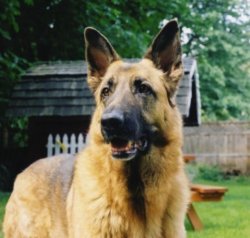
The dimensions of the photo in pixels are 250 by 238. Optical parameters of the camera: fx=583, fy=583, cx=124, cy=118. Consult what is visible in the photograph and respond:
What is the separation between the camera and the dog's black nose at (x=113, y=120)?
12.6 ft

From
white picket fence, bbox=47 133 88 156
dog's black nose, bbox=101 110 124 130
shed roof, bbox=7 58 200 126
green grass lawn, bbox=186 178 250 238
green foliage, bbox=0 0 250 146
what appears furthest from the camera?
green foliage, bbox=0 0 250 146

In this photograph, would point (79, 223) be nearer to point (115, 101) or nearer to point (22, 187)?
point (115, 101)

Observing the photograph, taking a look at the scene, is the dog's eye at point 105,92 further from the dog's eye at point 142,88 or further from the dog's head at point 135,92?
the dog's eye at point 142,88

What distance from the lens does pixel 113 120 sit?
12.6 ft

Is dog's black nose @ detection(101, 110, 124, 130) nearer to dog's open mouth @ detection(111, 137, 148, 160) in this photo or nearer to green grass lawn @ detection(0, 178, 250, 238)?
dog's open mouth @ detection(111, 137, 148, 160)

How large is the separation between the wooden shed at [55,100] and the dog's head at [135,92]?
341 inches

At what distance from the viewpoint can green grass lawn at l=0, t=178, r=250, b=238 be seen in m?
8.41

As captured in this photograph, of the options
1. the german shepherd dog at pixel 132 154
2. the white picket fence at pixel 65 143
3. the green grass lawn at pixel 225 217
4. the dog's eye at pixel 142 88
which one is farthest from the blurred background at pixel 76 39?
the dog's eye at pixel 142 88

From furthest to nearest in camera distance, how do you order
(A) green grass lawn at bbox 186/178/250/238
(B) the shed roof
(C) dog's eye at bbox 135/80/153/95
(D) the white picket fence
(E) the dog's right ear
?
(D) the white picket fence < (B) the shed roof < (A) green grass lawn at bbox 186/178/250/238 < (E) the dog's right ear < (C) dog's eye at bbox 135/80/153/95

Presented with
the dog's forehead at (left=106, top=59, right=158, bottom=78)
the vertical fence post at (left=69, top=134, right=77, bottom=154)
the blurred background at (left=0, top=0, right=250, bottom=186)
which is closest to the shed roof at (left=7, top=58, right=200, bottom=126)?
the blurred background at (left=0, top=0, right=250, bottom=186)

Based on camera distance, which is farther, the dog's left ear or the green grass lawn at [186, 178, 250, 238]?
the green grass lawn at [186, 178, 250, 238]

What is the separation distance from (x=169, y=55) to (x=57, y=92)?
9753 millimetres

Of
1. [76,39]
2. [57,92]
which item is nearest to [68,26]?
[76,39]

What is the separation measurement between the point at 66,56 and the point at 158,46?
13345 mm
